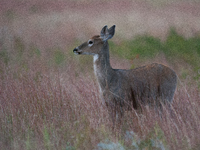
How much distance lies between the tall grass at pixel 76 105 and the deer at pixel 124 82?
7.8 inches

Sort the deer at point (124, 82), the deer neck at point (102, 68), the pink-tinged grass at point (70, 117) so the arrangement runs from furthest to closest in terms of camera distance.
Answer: the deer neck at point (102, 68)
the deer at point (124, 82)
the pink-tinged grass at point (70, 117)

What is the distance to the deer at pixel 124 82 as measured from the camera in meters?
5.16

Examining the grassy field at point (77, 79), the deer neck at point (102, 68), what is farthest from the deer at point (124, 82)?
the grassy field at point (77, 79)

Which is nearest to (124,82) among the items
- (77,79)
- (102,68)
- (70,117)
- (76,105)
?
(102,68)

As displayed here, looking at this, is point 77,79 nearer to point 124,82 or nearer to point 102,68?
point 102,68

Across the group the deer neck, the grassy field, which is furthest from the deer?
the grassy field

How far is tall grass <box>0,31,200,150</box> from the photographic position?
4.01m

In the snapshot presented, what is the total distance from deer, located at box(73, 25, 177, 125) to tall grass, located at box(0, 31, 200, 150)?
→ 0.20m

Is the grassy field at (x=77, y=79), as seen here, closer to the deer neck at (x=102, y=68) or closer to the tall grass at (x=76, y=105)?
the tall grass at (x=76, y=105)

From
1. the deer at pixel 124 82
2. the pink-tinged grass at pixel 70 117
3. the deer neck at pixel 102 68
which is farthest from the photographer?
the deer neck at pixel 102 68

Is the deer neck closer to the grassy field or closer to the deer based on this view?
the deer

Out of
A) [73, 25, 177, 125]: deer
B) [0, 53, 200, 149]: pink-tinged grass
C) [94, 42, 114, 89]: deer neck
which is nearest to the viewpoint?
[0, 53, 200, 149]: pink-tinged grass

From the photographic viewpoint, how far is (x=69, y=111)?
5012 mm

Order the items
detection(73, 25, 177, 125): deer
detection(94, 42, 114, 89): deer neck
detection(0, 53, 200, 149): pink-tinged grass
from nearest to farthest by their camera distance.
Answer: detection(0, 53, 200, 149): pink-tinged grass → detection(73, 25, 177, 125): deer → detection(94, 42, 114, 89): deer neck
